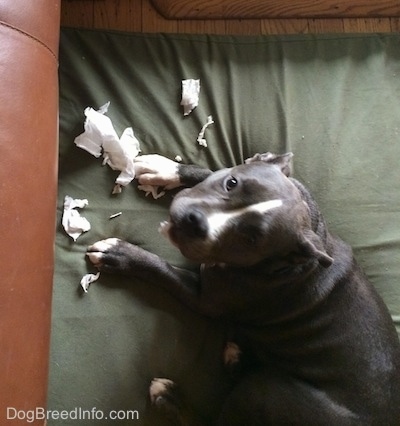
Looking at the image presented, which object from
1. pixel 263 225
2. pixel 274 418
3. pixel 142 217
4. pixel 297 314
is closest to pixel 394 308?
pixel 297 314

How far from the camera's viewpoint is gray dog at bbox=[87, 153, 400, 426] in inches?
76.8

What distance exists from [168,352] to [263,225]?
0.76 m

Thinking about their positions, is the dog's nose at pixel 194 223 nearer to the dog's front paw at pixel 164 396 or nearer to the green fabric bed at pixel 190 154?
the green fabric bed at pixel 190 154

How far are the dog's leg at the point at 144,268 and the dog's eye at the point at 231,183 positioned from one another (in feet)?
1.68

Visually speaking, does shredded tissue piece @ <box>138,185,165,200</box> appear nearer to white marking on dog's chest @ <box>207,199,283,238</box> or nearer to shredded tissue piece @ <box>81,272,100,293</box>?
shredded tissue piece @ <box>81,272,100,293</box>

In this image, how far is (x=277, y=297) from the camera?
2199mm

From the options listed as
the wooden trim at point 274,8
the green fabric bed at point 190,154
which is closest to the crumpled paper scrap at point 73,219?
the green fabric bed at point 190,154

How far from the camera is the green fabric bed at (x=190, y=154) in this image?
2.25 meters

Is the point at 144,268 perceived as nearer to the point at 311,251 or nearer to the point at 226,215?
the point at 226,215

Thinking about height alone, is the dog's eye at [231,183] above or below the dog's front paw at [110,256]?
above

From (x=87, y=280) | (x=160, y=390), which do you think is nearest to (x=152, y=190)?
(x=87, y=280)

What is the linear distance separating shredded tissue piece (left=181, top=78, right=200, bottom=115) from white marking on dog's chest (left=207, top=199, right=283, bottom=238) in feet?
2.70

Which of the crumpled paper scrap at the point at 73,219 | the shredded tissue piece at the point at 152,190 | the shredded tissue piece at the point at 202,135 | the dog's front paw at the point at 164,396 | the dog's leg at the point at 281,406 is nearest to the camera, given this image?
the dog's leg at the point at 281,406

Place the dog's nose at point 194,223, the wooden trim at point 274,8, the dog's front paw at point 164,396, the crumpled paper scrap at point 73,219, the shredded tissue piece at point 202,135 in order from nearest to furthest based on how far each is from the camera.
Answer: the dog's nose at point 194,223 → the dog's front paw at point 164,396 → the crumpled paper scrap at point 73,219 → the shredded tissue piece at point 202,135 → the wooden trim at point 274,8
